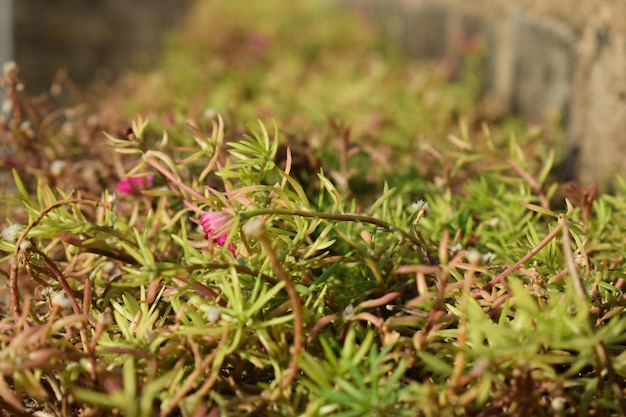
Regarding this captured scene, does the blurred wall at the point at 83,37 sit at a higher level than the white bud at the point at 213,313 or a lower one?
lower

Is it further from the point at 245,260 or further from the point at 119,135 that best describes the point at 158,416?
the point at 119,135

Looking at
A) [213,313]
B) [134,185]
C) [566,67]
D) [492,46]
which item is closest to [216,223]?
[213,313]

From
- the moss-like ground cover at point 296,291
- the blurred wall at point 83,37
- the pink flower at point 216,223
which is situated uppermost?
the pink flower at point 216,223

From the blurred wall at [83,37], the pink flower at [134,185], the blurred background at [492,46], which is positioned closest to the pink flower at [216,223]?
the pink flower at [134,185]

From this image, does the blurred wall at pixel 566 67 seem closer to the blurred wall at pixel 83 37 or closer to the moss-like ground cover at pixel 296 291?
the moss-like ground cover at pixel 296 291

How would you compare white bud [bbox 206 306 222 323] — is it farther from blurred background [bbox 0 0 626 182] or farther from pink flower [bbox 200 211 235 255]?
blurred background [bbox 0 0 626 182]

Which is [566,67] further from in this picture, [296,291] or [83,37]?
[83,37]

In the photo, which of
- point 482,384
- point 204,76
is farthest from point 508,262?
point 204,76
